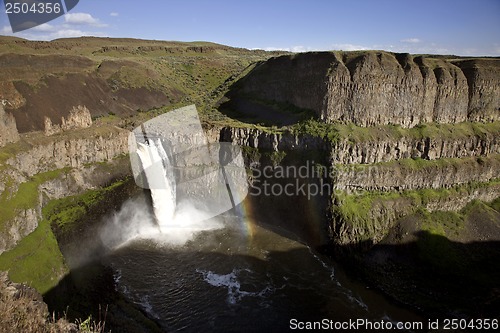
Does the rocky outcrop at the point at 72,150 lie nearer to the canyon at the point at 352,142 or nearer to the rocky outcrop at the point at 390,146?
the canyon at the point at 352,142

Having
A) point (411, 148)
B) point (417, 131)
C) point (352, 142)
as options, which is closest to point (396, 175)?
point (411, 148)

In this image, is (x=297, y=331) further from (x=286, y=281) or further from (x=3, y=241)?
(x=3, y=241)

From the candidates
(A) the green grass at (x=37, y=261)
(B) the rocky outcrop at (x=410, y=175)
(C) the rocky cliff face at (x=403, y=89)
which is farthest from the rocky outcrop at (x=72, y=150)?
(B) the rocky outcrop at (x=410, y=175)

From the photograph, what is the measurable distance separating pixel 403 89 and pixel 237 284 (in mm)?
31599

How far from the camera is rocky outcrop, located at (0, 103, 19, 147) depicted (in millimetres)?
38031

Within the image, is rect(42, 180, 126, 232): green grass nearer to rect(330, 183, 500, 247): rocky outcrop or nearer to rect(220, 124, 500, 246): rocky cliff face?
rect(220, 124, 500, 246): rocky cliff face

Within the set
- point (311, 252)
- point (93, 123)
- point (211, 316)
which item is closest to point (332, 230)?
point (311, 252)

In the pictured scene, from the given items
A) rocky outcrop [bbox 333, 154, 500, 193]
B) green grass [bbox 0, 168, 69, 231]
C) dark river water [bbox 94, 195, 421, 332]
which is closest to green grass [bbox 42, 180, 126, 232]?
green grass [bbox 0, 168, 69, 231]

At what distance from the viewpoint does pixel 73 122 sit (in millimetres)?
49844

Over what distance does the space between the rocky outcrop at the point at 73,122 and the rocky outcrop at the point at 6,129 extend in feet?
18.6

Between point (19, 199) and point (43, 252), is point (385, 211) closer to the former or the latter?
point (43, 252)

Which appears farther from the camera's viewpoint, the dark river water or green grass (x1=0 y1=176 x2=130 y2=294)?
the dark river water

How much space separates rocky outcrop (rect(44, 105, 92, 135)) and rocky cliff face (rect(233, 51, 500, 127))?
108 feet

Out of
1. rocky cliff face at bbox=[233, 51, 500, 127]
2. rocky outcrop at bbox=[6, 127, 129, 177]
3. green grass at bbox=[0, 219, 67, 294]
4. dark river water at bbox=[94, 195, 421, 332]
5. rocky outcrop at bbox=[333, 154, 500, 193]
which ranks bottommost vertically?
dark river water at bbox=[94, 195, 421, 332]
